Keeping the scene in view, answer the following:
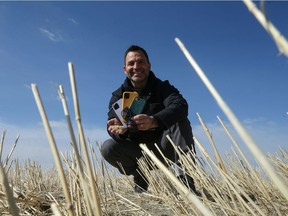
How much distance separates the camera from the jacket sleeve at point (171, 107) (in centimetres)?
183

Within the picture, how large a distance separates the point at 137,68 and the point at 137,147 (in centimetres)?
56

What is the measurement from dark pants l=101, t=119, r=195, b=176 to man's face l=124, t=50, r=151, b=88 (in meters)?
0.40

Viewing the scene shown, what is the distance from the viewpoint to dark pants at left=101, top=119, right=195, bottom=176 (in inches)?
79.4

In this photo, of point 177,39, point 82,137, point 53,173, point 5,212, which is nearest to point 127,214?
point 5,212

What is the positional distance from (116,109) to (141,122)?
0.72 ft

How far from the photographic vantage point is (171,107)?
1.91 metres

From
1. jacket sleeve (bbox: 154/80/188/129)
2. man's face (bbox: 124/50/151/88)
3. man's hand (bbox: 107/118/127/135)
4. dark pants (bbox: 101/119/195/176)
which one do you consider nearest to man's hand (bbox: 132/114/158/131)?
jacket sleeve (bbox: 154/80/188/129)

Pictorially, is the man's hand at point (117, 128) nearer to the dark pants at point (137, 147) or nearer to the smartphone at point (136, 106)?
the smartphone at point (136, 106)

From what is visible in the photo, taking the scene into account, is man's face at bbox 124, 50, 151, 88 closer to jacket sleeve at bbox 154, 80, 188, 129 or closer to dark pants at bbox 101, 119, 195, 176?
jacket sleeve at bbox 154, 80, 188, 129

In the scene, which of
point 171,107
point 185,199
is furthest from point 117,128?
point 185,199

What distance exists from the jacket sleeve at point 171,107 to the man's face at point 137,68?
0.15 m

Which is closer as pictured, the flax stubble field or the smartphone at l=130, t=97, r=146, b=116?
the flax stubble field

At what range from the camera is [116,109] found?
189 cm

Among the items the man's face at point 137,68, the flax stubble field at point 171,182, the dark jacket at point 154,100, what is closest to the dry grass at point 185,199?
the flax stubble field at point 171,182
